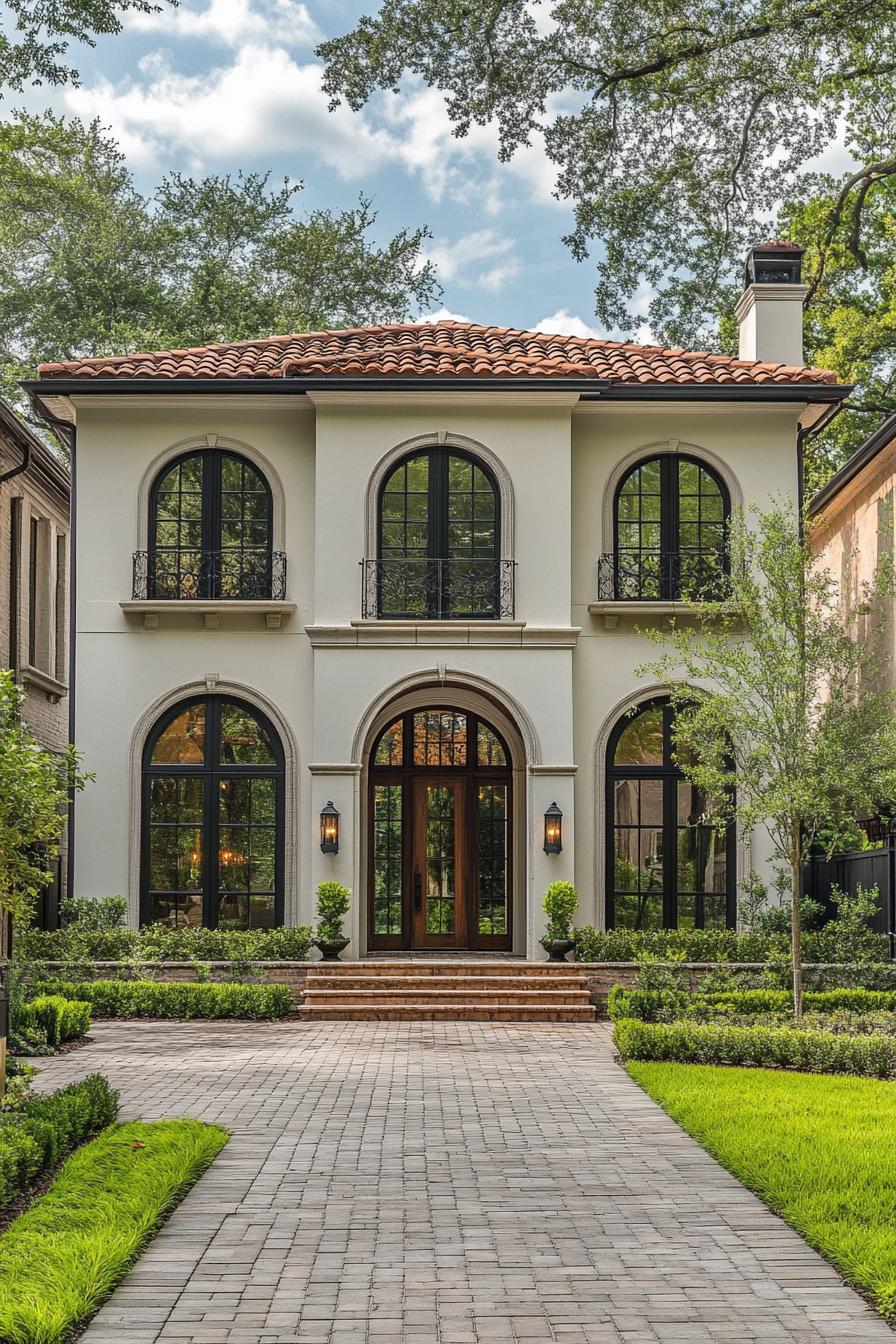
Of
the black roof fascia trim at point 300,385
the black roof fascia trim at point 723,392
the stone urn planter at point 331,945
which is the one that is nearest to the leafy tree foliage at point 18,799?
the stone urn planter at point 331,945

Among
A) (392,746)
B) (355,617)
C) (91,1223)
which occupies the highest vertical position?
(355,617)

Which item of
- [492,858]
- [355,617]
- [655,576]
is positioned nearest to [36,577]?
[355,617]

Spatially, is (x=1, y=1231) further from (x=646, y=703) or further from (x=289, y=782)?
(x=646, y=703)

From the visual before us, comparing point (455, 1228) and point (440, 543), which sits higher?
point (440, 543)

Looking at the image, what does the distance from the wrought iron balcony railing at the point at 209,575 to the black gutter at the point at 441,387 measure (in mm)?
2221

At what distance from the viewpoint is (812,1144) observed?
363 inches

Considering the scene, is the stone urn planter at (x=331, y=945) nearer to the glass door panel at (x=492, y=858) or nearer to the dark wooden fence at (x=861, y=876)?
the glass door panel at (x=492, y=858)

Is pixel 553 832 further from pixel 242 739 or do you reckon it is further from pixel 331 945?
pixel 242 739

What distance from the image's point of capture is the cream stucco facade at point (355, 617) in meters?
19.0

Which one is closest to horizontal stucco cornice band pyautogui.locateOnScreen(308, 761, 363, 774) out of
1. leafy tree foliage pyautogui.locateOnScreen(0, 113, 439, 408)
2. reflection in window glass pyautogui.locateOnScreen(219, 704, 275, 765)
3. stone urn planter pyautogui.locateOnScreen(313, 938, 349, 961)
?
reflection in window glass pyautogui.locateOnScreen(219, 704, 275, 765)

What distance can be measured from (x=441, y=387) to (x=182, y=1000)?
28.3 feet

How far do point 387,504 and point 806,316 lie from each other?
13.3 meters

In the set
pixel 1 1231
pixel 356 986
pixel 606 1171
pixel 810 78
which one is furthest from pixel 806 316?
pixel 1 1231

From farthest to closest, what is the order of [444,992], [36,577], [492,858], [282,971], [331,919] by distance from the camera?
[36,577] → [492,858] → [331,919] → [282,971] → [444,992]
